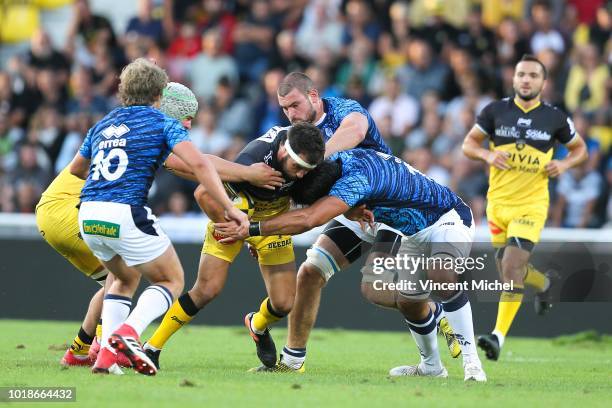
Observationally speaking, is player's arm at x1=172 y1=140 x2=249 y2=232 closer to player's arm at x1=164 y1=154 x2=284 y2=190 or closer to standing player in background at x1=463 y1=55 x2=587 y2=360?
player's arm at x1=164 y1=154 x2=284 y2=190

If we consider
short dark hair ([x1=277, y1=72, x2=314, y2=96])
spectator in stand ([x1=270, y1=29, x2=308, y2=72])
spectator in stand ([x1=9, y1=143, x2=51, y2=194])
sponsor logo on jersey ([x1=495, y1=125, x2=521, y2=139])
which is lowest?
spectator in stand ([x1=9, y1=143, x2=51, y2=194])

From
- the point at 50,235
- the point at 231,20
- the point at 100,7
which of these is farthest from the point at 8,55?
the point at 50,235

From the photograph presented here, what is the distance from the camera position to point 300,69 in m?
18.9

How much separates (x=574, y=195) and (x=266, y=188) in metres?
7.83

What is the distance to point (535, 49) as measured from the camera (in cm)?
1772

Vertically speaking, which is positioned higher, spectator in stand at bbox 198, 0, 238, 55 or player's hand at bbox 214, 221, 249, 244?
spectator in stand at bbox 198, 0, 238, 55

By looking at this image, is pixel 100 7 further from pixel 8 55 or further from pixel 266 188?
pixel 266 188

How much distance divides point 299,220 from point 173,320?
1.56m

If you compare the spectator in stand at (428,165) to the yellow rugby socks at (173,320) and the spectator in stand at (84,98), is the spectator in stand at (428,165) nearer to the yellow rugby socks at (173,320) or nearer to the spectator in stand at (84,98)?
the spectator in stand at (84,98)

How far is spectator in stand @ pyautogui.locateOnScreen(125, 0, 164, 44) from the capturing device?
20281mm

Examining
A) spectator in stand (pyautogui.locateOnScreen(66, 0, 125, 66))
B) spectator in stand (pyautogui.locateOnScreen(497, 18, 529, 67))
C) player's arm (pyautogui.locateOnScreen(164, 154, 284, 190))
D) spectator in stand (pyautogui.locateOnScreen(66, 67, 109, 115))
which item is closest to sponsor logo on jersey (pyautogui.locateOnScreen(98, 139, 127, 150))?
player's arm (pyautogui.locateOnScreen(164, 154, 284, 190))

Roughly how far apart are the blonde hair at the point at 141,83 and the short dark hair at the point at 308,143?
3.37 ft

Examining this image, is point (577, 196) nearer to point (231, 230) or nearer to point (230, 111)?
point (230, 111)

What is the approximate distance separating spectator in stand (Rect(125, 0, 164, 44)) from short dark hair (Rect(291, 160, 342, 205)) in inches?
466
